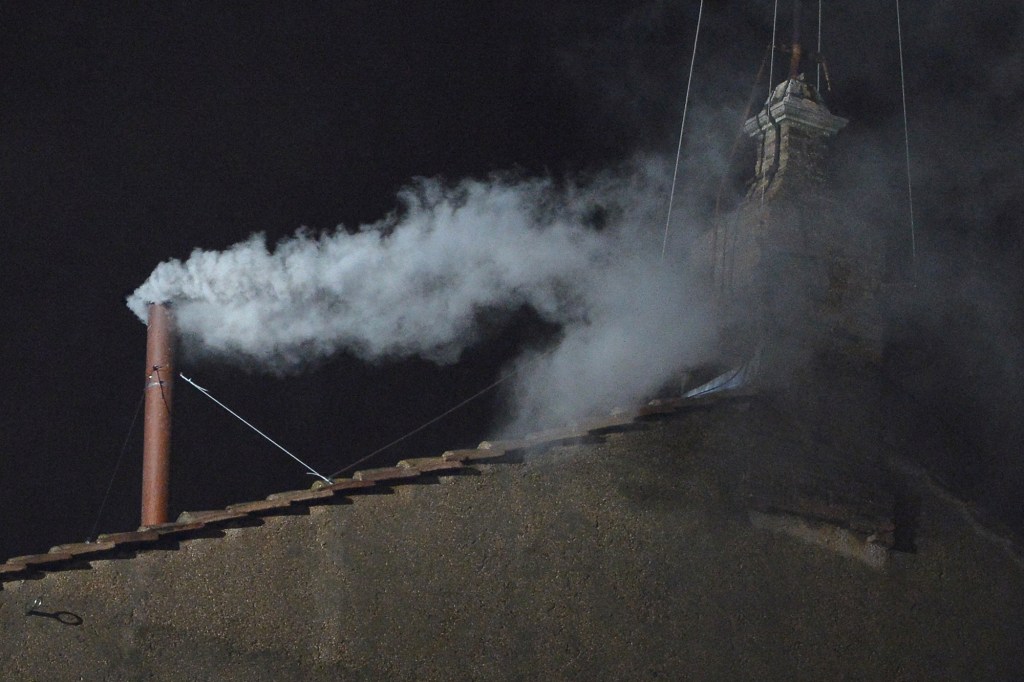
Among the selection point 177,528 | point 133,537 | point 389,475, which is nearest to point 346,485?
point 389,475

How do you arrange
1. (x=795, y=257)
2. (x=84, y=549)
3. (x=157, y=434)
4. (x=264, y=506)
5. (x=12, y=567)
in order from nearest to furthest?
(x=264, y=506) → (x=84, y=549) → (x=12, y=567) → (x=795, y=257) → (x=157, y=434)

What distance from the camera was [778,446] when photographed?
8031 millimetres

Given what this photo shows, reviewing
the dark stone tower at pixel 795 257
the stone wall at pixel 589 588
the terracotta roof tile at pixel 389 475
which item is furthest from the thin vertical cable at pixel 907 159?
the terracotta roof tile at pixel 389 475

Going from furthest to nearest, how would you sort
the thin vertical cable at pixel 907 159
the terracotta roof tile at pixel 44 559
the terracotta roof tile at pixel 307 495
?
the thin vertical cable at pixel 907 159 → the terracotta roof tile at pixel 44 559 → the terracotta roof tile at pixel 307 495

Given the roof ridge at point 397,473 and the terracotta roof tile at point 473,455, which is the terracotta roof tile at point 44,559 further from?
the terracotta roof tile at point 473,455

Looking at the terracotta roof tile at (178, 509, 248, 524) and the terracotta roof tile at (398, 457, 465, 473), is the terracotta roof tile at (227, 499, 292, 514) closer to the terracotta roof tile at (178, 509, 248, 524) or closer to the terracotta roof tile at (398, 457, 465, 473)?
the terracotta roof tile at (178, 509, 248, 524)

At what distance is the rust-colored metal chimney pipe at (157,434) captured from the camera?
40.8 feet

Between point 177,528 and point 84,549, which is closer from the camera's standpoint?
point 177,528

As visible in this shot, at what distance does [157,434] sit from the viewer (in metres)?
12.5

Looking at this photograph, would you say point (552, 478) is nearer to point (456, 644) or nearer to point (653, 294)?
point (456, 644)

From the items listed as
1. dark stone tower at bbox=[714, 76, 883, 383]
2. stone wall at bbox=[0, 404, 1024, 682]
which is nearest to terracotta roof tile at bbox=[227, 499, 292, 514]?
stone wall at bbox=[0, 404, 1024, 682]

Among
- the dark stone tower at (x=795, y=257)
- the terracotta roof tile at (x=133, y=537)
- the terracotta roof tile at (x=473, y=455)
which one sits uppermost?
the dark stone tower at (x=795, y=257)

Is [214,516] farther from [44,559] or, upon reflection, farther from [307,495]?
[44,559]

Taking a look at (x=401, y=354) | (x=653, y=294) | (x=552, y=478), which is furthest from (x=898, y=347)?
(x=401, y=354)
